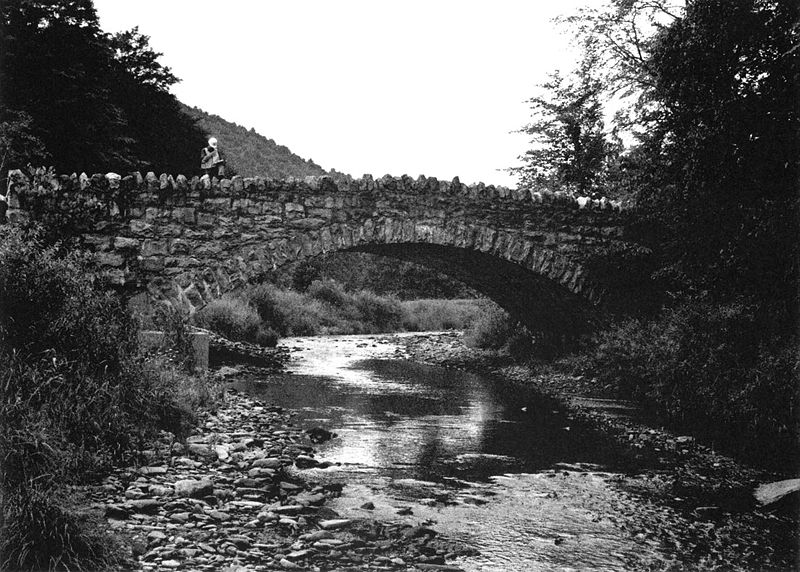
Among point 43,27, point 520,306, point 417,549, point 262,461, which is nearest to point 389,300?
point 520,306

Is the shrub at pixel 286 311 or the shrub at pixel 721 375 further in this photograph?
the shrub at pixel 286 311

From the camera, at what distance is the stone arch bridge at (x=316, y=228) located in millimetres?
10719

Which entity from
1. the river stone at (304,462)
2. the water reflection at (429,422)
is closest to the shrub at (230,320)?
the water reflection at (429,422)

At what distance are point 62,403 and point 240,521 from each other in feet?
6.08

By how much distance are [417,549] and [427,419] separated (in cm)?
543

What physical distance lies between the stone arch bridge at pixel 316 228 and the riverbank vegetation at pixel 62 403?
263 cm

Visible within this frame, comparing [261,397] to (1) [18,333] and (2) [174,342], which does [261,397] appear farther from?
(1) [18,333]

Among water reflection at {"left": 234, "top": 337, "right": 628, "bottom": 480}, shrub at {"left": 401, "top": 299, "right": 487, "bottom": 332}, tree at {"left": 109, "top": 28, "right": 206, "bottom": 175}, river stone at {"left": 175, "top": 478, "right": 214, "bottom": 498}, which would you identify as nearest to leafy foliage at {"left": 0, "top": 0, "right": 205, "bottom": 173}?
tree at {"left": 109, "top": 28, "right": 206, "bottom": 175}

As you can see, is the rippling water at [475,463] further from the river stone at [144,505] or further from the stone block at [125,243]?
the stone block at [125,243]

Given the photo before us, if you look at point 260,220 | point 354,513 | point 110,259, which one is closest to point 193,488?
point 354,513

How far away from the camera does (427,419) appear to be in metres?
10.5

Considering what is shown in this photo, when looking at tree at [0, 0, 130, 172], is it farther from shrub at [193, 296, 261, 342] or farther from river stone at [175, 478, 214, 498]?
river stone at [175, 478, 214, 498]

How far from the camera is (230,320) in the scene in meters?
18.9

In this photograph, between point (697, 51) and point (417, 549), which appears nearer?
point (417, 549)
